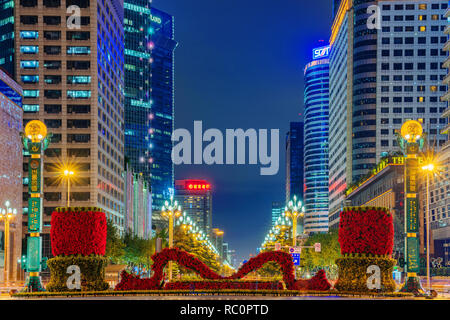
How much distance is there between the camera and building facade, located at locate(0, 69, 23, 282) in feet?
330

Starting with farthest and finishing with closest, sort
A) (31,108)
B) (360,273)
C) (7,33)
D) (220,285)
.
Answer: (7,33) < (31,108) < (220,285) < (360,273)

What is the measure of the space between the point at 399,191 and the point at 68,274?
345 ft

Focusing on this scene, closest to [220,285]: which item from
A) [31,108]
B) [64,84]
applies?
[64,84]

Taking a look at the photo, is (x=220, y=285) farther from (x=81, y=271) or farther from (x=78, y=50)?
(x=78, y=50)

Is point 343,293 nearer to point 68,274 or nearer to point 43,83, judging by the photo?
point 68,274

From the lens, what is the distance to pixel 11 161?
105812 mm

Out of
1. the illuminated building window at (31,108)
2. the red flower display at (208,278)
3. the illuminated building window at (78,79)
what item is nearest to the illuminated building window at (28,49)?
the illuminated building window at (78,79)

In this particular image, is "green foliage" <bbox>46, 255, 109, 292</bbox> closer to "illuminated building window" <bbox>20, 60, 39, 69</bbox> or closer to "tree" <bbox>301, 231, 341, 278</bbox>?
"tree" <bbox>301, 231, 341, 278</bbox>

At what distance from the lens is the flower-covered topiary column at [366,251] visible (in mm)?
36625

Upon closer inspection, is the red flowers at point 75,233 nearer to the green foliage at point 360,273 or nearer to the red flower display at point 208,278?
the red flower display at point 208,278

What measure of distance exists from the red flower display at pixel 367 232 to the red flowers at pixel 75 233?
14.2 metres

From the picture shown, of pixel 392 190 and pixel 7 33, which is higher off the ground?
pixel 7 33

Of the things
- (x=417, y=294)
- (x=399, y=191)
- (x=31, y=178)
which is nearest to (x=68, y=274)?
(x=31, y=178)

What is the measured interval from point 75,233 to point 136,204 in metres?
139
